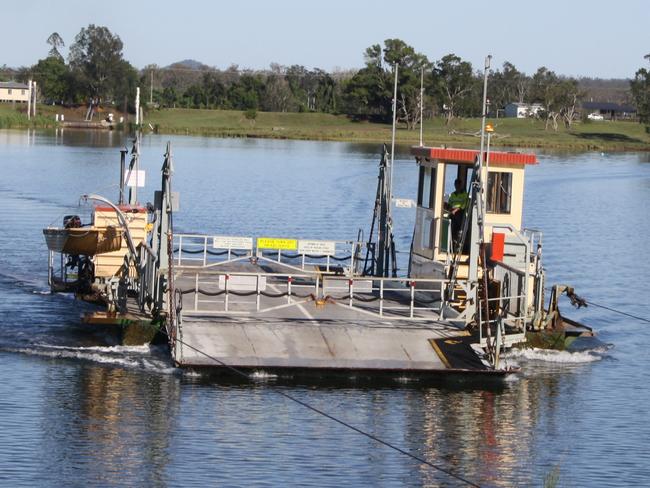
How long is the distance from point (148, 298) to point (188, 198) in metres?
37.4

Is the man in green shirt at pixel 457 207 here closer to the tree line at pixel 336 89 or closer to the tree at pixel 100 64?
the tree line at pixel 336 89

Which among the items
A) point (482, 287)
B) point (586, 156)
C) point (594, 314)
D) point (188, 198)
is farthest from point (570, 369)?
point (586, 156)

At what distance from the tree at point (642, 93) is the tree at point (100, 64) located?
63.3 meters

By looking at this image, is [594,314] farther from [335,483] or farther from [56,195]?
[56,195]

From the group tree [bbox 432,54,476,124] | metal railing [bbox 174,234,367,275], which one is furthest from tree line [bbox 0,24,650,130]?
metal railing [bbox 174,234,367,275]

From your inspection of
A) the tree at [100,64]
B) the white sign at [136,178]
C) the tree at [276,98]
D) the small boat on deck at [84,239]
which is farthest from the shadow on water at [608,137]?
the small boat on deck at [84,239]

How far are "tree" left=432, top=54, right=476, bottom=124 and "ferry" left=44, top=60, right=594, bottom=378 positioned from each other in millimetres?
110941

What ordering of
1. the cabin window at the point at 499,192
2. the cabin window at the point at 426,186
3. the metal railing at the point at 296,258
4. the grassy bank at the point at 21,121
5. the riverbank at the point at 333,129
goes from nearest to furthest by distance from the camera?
the cabin window at the point at 499,192 < the cabin window at the point at 426,186 < the metal railing at the point at 296,258 < the grassy bank at the point at 21,121 < the riverbank at the point at 333,129

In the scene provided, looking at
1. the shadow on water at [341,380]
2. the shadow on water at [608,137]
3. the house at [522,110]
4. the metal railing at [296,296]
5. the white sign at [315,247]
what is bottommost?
the shadow on water at [341,380]

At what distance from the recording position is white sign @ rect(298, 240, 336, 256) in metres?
29.7

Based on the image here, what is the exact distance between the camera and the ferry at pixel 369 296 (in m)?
23.4

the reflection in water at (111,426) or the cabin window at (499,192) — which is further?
the cabin window at (499,192)

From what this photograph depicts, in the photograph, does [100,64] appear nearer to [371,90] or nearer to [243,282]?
[371,90]

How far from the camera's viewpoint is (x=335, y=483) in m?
18.5
